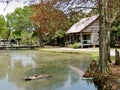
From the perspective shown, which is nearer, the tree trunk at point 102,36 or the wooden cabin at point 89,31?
the tree trunk at point 102,36

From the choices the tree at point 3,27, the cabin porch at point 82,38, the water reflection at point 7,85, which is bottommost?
the water reflection at point 7,85

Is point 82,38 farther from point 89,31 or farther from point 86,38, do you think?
point 86,38

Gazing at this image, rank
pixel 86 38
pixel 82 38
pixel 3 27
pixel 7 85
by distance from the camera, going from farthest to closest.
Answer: pixel 3 27, pixel 86 38, pixel 82 38, pixel 7 85

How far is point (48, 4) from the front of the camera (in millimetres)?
20516

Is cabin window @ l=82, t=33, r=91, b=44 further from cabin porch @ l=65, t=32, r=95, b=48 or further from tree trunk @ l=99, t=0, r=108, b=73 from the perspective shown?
tree trunk @ l=99, t=0, r=108, b=73

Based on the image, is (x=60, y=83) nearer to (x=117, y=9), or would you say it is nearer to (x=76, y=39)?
(x=117, y=9)

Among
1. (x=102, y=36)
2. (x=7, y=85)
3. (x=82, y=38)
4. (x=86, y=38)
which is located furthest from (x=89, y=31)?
(x=7, y=85)

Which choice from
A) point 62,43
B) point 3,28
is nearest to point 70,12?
point 62,43

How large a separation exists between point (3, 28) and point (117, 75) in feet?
287

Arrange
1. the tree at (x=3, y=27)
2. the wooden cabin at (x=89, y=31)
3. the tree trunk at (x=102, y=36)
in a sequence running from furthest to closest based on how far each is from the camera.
Result: the tree at (x=3, y=27), the wooden cabin at (x=89, y=31), the tree trunk at (x=102, y=36)

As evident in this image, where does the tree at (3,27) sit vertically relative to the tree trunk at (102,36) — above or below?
above

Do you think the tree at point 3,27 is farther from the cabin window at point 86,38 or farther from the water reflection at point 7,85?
the water reflection at point 7,85

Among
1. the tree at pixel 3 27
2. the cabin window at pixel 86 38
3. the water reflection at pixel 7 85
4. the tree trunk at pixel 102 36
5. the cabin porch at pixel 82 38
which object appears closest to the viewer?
the water reflection at pixel 7 85

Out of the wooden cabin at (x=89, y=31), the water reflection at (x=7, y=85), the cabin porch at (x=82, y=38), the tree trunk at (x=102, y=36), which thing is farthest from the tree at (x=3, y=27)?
the tree trunk at (x=102, y=36)
